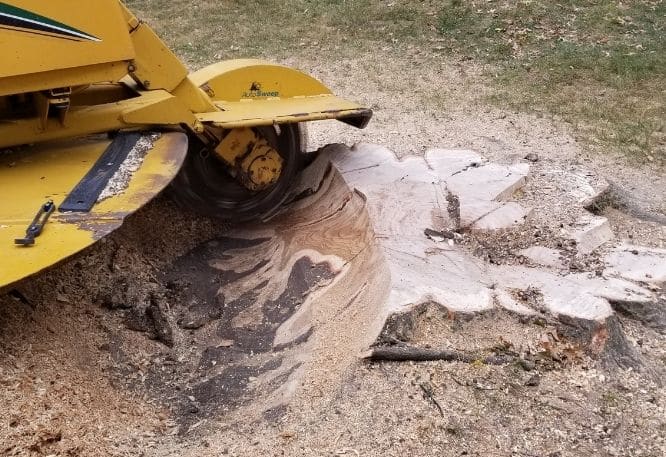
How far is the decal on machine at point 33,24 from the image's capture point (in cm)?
270

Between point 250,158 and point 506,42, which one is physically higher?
point 250,158

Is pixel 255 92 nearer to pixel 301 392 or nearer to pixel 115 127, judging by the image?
pixel 115 127

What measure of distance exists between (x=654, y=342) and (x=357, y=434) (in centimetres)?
138

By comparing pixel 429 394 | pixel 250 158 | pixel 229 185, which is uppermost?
pixel 250 158

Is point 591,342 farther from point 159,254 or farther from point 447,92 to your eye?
point 447,92

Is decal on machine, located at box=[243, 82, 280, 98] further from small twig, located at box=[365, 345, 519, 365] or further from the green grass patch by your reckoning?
the green grass patch

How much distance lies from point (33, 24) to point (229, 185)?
4.44 ft

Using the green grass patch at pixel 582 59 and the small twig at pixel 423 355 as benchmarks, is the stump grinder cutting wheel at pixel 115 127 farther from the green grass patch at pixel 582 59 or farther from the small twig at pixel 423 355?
the green grass patch at pixel 582 59

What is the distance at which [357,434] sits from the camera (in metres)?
2.38

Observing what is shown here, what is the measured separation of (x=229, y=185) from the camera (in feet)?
12.6

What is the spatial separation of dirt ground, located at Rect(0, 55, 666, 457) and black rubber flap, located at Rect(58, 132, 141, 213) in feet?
1.54

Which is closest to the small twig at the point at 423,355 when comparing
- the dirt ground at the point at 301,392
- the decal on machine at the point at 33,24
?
the dirt ground at the point at 301,392

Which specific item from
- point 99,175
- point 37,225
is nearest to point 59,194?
point 99,175

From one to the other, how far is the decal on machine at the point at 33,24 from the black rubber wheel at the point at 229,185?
839 mm
